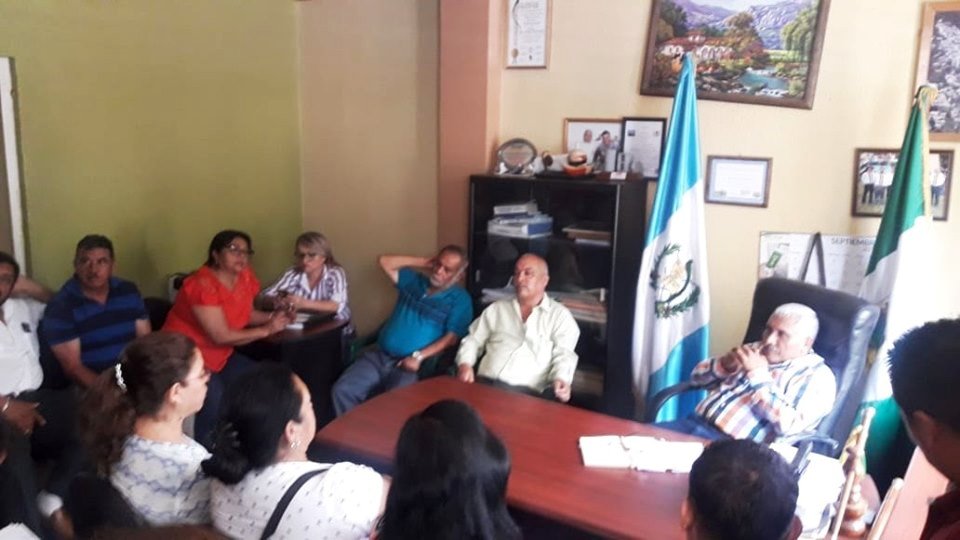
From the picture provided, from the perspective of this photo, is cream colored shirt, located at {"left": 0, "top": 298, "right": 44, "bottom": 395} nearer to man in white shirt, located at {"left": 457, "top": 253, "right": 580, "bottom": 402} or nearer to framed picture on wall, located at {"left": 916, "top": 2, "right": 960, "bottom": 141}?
man in white shirt, located at {"left": 457, "top": 253, "right": 580, "bottom": 402}

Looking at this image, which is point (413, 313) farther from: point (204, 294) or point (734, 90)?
point (734, 90)

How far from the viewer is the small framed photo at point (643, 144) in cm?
356

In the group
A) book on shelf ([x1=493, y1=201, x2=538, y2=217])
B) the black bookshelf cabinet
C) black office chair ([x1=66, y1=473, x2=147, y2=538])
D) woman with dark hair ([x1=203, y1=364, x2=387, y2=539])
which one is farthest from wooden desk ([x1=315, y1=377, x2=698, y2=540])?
book on shelf ([x1=493, y1=201, x2=538, y2=217])

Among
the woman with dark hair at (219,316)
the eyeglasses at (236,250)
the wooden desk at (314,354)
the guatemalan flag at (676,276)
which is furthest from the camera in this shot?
the wooden desk at (314,354)

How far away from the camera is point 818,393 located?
2.57 metres

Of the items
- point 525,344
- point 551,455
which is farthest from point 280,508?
point 525,344

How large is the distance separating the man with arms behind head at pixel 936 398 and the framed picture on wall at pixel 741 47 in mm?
2276

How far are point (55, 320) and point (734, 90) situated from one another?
3.05 meters

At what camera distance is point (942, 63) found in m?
2.95

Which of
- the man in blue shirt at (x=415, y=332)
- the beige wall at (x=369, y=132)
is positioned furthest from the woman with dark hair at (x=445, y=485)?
the beige wall at (x=369, y=132)

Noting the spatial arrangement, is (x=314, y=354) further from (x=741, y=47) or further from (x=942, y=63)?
(x=942, y=63)

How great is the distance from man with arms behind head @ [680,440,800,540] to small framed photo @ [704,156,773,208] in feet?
7.13

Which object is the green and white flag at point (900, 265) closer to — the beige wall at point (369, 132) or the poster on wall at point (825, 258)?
the poster on wall at point (825, 258)

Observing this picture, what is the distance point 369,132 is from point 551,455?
8.79ft
